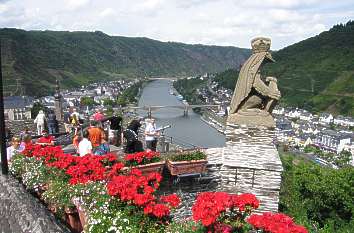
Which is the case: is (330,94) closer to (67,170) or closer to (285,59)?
(285,59)

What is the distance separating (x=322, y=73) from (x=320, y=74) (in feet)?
2.57

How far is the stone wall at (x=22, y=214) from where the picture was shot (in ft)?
14.2

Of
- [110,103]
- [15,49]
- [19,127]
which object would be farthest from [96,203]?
[15,49]

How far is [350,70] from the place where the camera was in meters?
135

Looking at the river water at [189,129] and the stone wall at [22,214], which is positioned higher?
the stone wall at [22,214]

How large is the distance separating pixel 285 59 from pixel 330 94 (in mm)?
39583

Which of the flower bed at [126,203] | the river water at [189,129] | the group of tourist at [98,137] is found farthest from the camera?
the river water at [189,129]

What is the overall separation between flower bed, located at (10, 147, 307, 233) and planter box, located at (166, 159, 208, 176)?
0.96m

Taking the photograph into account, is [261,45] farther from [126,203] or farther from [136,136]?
[126,203]

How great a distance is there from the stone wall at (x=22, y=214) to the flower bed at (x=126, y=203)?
14.3 inches

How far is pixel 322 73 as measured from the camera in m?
140

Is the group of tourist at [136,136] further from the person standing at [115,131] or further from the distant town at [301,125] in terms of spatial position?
the distant town at [301,125]

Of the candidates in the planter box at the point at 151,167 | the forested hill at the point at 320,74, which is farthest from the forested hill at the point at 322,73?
the planter box at the point at 151,167

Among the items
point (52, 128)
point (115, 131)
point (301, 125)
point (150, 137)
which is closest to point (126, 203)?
point (150, 137)
